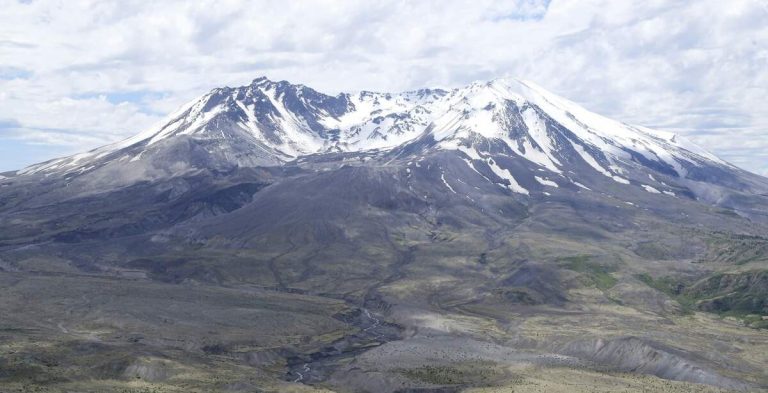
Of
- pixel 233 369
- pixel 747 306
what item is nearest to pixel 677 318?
pixel 747 306

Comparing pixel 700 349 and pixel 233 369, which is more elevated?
pixel 233 369

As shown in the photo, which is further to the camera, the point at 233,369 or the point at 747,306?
the point at 747,306

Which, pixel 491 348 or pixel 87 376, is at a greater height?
pixel 87 376

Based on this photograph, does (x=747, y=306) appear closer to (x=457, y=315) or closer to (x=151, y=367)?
(x=457, y=315)

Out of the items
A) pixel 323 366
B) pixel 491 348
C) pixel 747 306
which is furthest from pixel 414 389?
pixel 747 306

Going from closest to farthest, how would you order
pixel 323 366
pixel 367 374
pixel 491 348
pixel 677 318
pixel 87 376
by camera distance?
pixel 87 376 → pixel 367 374 → pixel 323 366 → pixel 491 348 → pixel 677 318

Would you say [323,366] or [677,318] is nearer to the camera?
[323,366]

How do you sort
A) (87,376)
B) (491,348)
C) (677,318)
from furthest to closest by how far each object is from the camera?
(677,318) → (491,348) → (87,376)

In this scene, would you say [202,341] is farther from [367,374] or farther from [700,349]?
[700,349]

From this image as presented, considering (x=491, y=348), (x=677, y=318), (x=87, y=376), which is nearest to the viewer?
(x=87, y=376)
